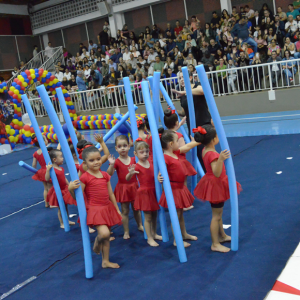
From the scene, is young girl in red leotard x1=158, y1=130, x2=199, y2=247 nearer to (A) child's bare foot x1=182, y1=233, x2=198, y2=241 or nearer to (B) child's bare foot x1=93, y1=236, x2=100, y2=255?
(A) child's bare foot x1=182, y1=233, x2=198, y2=241

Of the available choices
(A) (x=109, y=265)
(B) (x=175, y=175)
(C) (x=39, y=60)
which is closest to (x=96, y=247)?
(A) (x=109, y=265)

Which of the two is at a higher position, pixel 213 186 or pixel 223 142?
pixel 223 142

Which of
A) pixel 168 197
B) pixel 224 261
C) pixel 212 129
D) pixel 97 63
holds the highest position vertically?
pixel 97 63

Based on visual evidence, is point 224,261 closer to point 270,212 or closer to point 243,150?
point 270,212

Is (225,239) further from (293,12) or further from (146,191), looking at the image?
(293,12)

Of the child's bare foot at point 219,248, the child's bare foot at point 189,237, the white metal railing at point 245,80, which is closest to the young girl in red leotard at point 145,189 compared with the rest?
the child's bare foot at point 189,237

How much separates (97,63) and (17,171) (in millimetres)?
7690

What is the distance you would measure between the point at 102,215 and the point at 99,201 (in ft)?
0.41

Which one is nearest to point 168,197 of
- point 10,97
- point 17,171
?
point 17,171

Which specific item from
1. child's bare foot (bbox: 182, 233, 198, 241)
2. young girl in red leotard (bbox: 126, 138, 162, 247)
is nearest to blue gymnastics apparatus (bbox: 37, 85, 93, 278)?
young girl in red leotard (bbox: 126, 138, 162, 247)

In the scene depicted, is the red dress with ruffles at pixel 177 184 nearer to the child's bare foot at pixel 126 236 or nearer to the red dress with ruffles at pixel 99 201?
the red dress with ruffles at pixel 99 201

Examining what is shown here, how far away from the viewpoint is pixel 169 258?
9.43ft

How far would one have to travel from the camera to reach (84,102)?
12.4 m

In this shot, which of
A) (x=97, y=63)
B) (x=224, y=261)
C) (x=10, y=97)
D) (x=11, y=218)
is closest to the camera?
(x=224, y=261)
